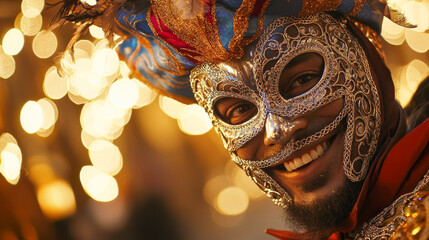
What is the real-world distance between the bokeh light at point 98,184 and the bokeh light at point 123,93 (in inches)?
36.0

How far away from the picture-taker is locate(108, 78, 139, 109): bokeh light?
6.59 meters

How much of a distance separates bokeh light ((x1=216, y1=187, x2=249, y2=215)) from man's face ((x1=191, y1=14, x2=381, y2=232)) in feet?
17.7

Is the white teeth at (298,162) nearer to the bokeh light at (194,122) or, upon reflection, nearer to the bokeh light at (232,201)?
the bokeh light at (232,201)

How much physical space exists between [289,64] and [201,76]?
13.6 inches

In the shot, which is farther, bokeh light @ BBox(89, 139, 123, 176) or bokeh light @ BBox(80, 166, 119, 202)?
bokeh light @ BBox(89, 139, 123, 176)

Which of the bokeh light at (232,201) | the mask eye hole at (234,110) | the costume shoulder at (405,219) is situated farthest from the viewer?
the bokeh light at (232,201)

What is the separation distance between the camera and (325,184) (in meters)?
1.76

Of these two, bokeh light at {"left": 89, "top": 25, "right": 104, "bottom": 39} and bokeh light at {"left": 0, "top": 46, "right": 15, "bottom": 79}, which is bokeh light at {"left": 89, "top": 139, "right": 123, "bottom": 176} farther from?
bokeh light at {"left": 89, "top": 25, "right": 104, "bottom": 39}

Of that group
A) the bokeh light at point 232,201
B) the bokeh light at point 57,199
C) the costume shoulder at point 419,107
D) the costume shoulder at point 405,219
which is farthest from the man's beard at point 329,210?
the bokeh light at point 232,201

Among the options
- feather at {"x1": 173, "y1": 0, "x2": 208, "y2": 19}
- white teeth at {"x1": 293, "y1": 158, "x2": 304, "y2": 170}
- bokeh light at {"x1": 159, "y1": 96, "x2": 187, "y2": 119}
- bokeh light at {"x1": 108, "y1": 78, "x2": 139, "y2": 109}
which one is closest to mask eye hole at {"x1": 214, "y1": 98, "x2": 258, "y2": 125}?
white teeth at {"x1": 293, "y1": 158, "x2": 304, "y2": 170}

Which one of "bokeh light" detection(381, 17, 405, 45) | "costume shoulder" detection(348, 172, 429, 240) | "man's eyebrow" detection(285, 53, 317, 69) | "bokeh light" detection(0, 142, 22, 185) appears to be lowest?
"bokeh light" detection(381, 17, 405, 45)

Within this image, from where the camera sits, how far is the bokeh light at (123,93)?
659 cm

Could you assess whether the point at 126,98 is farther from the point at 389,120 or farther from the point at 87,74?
the point at 389,120

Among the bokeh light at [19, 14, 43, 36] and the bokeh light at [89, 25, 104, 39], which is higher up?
the bokeh light at [19, 14, 43, 36]
